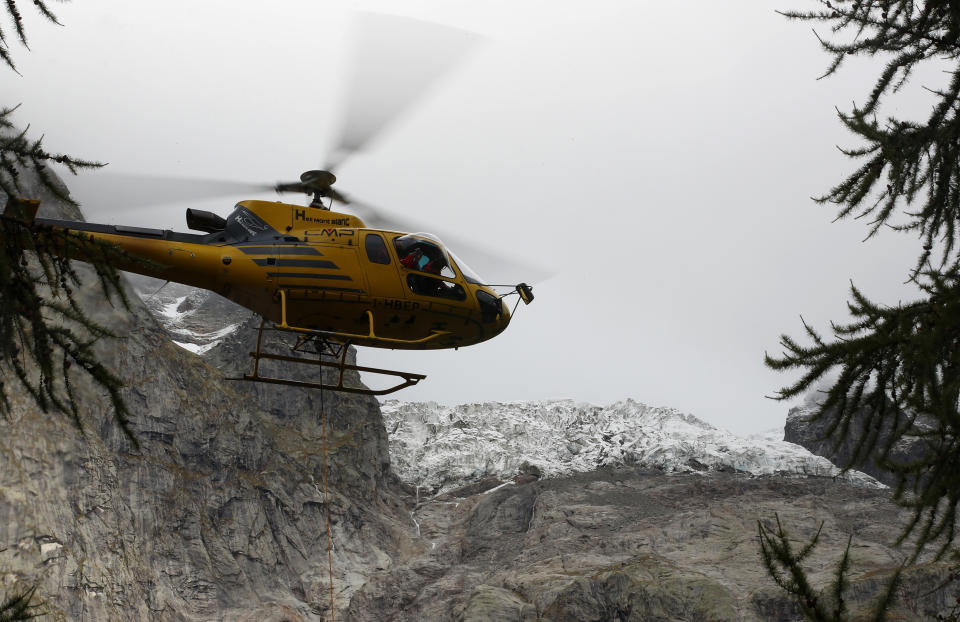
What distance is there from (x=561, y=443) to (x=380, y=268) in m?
131

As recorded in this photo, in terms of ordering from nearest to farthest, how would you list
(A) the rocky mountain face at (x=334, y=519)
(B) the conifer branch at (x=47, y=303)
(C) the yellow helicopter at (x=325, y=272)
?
(B) the conifer branch at (x=47, y=303) → (C) the yellow helicopter at (x=325, y=272) → (A) the rocky mountain face at (x=334, y=519)

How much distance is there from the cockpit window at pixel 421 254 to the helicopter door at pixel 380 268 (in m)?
0.24

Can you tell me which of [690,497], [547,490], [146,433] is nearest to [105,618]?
[146,433]

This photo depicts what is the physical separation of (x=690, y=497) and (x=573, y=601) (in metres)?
38.2

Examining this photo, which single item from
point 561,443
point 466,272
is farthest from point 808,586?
point 561,443

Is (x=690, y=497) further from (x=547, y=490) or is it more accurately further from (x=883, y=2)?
(x=883, y=2)

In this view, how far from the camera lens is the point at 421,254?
1454 centimetres

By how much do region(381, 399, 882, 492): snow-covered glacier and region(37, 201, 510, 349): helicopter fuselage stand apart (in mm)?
108008

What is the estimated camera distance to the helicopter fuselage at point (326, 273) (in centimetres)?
1359

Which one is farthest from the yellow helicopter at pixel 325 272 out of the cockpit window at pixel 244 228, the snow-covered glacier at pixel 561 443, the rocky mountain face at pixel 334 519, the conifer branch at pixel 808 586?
the snow-covered glacier at pixel 561 443

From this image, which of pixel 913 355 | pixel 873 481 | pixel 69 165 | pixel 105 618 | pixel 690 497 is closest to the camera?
pixel 69 165

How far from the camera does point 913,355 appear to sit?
642 centimetres

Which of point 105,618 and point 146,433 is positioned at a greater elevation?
point 146,433

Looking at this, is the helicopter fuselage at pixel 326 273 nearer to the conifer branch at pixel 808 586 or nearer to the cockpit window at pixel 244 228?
the cockpit window at pixel 244 228
